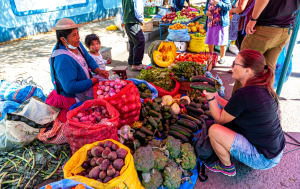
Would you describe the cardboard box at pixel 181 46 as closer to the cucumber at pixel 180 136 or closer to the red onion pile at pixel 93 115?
the cucumber at pixel 180 136

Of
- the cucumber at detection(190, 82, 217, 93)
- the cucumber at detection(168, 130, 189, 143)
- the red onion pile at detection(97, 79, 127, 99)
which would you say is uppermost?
the cucumber at detection(190, 82, 217, 93)

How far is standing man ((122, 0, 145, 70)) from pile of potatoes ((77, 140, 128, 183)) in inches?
155

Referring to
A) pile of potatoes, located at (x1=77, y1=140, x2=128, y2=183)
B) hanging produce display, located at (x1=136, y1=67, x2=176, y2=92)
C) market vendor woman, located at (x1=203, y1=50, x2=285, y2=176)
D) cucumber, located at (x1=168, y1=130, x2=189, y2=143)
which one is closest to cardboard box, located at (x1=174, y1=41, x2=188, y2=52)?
hanging produce display, located at (x1=136, y1=67, x2=176, y2=92)

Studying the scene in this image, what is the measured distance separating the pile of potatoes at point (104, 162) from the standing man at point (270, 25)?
2.99m

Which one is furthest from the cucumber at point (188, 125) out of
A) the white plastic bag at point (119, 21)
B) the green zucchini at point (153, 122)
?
the white plastic bag at point (119, 21)

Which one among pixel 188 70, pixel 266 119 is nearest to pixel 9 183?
pixel 266 119

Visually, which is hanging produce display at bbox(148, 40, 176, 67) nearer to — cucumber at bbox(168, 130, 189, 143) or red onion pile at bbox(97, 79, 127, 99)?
red onion pile at bbox(97, 79, 127, 99)

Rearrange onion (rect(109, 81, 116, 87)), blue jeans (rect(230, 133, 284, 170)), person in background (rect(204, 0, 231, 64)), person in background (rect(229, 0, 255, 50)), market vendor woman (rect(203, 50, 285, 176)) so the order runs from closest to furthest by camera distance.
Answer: market vendor woman (rect(203, 50, 285, 176)) < blue jeans (rect(230, 133, 284, 170)) < onion (rect(109, 81, 116, 87)) < person in background (rect(229, 0, 255, 50)) < person in background (rect(204, 0, 231, 64))

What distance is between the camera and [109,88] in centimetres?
286

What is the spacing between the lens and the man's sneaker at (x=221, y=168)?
7.75 feet

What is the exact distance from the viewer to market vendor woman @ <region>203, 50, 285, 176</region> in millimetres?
1944

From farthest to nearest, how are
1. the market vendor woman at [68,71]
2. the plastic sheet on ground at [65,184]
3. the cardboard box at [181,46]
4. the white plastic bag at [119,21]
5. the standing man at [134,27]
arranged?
the white plastic bag at [119,21] → the cardboard box at [181,46] → the standing man at [134,27] → the market vendor woman at [68,71] → the plastic sheet on ground at [65,184]

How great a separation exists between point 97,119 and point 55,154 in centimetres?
81

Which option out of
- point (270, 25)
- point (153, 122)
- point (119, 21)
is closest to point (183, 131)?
point (153, 122)
